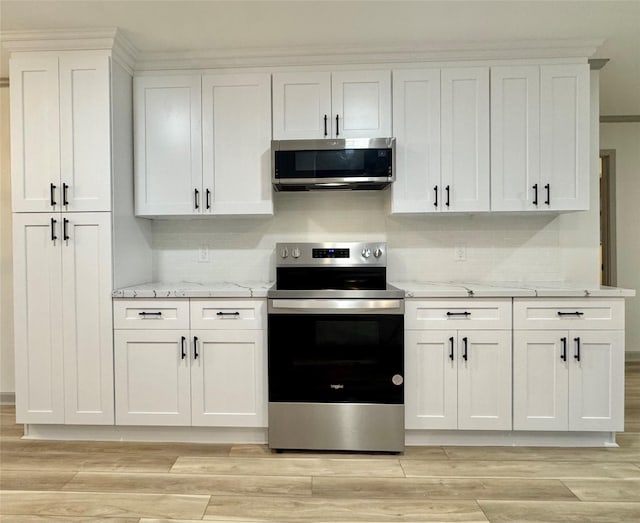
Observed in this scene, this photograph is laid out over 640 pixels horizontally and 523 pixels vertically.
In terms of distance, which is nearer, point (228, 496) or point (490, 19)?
point (228, 496)

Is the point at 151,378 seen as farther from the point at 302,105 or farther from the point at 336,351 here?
the point at 302,105

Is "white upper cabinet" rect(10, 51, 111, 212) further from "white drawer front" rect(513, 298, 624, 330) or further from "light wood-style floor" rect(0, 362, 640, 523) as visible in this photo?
"white drawer front" rect(513, 298, 624, 330)

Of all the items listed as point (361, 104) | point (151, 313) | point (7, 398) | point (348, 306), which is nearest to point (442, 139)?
point (361, 104)

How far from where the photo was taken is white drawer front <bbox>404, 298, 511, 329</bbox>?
2.34 m

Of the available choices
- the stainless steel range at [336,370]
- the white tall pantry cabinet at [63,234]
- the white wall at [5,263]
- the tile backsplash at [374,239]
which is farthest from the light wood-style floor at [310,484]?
the tile backsplash at [374,239]

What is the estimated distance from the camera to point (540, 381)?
2.33 meters

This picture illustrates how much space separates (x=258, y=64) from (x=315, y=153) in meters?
0.74

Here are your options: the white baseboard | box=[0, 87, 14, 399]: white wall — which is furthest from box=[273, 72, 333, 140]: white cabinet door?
the white baseboard

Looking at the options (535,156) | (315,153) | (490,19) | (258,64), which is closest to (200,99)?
(258,64)

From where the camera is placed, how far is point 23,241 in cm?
242

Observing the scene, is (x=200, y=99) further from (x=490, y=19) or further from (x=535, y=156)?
(x=535, y=156)

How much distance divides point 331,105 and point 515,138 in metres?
1.19

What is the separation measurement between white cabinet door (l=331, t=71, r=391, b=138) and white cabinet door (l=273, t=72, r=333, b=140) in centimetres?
5

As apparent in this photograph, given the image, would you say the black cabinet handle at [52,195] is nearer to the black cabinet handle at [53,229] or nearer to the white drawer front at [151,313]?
the black cabinet handle at [53,229]
